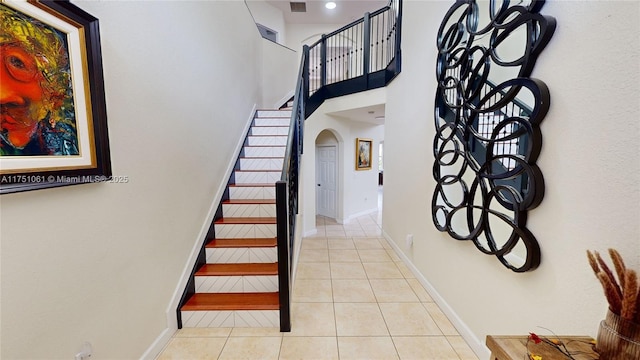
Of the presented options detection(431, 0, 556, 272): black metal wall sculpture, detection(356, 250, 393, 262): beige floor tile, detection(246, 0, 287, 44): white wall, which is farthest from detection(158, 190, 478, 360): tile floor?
detection(246, 0, 287, 44): white wall

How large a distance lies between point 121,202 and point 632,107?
246 cm

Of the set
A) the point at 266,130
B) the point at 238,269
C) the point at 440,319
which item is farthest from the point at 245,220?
the point at 440,319

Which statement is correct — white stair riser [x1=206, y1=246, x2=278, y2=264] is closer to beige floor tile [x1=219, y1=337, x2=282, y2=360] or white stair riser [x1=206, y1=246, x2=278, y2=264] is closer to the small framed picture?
beige floor tile [x1=219, y1=337, x2=282, y2=360]

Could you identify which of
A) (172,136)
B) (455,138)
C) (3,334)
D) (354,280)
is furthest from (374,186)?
(3,334)

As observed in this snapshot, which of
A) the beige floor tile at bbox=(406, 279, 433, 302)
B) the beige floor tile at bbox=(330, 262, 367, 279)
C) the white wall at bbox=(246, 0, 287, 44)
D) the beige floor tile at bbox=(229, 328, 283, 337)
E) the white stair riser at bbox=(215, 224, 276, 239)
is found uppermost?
the white wall at bbox=(246, 0, 287, 44)

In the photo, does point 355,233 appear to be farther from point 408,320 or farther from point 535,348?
point 535,348

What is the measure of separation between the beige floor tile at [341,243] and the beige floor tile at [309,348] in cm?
210

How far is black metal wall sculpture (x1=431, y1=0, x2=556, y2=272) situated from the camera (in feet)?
4.31

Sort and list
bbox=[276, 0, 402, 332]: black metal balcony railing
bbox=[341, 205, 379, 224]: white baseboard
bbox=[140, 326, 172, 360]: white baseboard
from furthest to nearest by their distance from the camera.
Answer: bbox=[341, 205, 379, 224]: white baseboard < bbox=[276, 0, 402, 332]: black metal balcony railing < bbox=[140, 326, 172, 360]: white baseboard

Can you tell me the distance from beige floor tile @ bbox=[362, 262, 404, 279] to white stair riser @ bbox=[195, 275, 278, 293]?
128 cm

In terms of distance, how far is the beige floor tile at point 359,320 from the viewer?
2076mm

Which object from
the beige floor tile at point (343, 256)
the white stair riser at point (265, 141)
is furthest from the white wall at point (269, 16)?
the beige floor tile at point (343, 256)

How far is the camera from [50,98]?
109 cm

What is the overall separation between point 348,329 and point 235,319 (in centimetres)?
97
